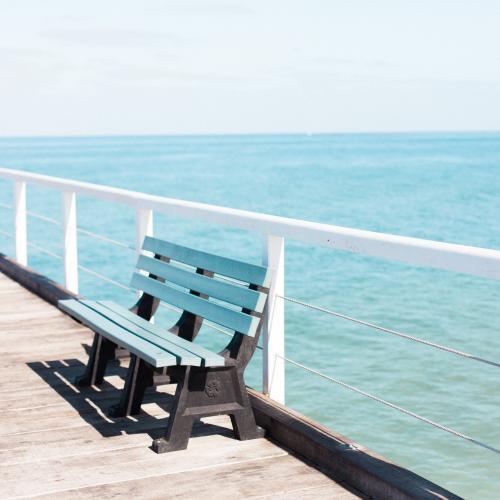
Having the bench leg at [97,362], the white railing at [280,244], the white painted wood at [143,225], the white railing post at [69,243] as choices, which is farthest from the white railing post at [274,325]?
the white railing post at [69,243]

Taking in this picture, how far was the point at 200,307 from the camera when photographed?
393 centimetres

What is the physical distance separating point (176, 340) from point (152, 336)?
0.11 metres

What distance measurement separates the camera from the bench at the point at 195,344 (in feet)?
11.6

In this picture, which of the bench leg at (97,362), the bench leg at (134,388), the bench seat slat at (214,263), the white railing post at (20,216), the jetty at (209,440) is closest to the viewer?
the jetty at (209,440)

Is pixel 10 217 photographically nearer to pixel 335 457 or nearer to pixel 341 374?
pixel 341 374

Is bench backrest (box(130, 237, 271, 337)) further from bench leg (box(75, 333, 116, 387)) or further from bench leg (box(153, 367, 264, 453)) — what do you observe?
bench leg (box(75, 333, 116, 387))

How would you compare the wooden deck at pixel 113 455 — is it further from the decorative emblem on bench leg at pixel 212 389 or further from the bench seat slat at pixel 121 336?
the bench seat slat at pixel 121 336

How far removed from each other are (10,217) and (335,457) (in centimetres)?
3388

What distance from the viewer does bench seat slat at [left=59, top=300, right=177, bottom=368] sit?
11.1 feet

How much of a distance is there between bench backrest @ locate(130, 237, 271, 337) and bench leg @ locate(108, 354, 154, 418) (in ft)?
1.07

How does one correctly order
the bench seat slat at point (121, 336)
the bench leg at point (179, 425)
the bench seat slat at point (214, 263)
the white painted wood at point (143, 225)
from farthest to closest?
the white painted wood at point (143, 225) < the bench seat slat at point (214, 263) < the bench leg at point (179, 425) < the bench seat slat at point (121, 336)

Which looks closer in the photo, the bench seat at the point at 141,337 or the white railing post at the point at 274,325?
the bench seat at the point at 141,337

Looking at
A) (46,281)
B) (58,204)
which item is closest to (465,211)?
(58,204)

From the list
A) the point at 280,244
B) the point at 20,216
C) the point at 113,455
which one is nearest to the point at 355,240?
the point at 280,244
